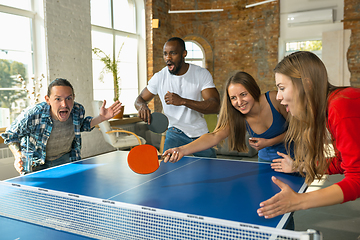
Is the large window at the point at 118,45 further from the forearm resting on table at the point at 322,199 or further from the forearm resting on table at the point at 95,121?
the forearm resting on table at the point at 322,199

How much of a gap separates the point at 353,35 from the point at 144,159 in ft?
26.2

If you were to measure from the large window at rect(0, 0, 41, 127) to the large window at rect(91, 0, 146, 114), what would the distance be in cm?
157

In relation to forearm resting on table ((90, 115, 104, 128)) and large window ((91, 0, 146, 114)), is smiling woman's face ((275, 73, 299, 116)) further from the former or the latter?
large window ((91, 0, 146, 114))

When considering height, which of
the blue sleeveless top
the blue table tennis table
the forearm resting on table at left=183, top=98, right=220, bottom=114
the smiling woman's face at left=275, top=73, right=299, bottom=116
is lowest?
the blue table tennis table

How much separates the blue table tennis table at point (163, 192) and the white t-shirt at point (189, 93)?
1.48 feet

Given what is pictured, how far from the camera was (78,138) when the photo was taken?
2.80 m

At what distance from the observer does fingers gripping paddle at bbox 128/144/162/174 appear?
1.89 metres

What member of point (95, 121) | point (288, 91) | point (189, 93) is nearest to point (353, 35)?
point (189, 93)

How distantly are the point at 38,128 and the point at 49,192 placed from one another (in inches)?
43.9

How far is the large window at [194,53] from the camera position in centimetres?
959

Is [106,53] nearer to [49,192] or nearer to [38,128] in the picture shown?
[38,128]

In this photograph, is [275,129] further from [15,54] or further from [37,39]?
[37,39]

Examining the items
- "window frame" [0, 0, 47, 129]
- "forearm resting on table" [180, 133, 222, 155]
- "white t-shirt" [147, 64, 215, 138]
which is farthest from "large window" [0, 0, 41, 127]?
"forearm resting on table" [180, 133, 222, 155]

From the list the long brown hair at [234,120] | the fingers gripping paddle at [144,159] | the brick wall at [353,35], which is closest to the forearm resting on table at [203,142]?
the long brown hair at [234,120]
